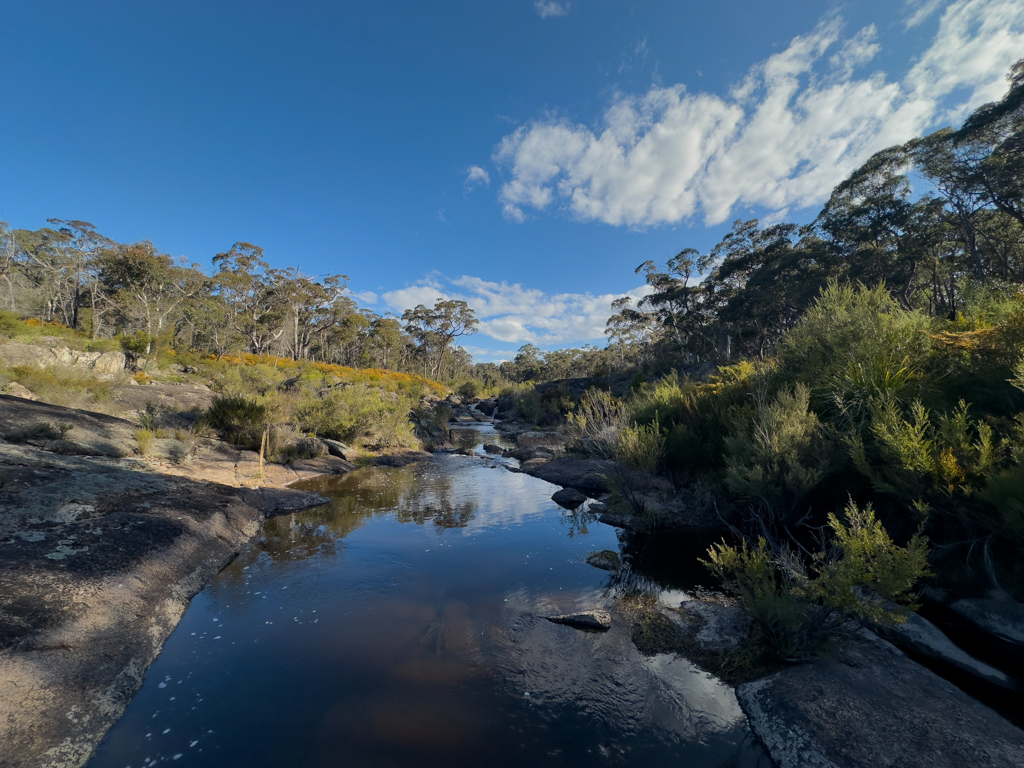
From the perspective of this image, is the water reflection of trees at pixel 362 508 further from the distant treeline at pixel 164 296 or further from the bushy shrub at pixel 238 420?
the distant treeline at pixel 164 296

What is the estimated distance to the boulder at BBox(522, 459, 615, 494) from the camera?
13266 mm

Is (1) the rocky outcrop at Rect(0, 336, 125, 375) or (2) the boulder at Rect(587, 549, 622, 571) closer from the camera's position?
(2) the boulder at Rect(587, 549, 622, 571)

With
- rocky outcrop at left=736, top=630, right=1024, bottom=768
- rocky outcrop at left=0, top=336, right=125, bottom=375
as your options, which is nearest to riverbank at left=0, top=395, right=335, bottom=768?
rocky outcrop at left=736, top=630, right=1024, bottom=768

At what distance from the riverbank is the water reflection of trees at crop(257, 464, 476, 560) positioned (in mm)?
686

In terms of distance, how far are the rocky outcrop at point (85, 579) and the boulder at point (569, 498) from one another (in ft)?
25.6

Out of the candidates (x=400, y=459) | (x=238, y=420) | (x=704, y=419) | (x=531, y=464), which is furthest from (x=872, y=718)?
(x=238, y=420)

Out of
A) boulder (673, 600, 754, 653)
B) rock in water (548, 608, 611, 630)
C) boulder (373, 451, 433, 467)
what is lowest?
rock in water (548, 608, 611, 630)

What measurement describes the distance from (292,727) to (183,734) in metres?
0.98

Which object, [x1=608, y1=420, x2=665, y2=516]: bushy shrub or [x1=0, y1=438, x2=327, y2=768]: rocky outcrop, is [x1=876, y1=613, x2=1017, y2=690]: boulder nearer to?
[x1=608, y1=420, x2=665, y2=516]: bushy shrub

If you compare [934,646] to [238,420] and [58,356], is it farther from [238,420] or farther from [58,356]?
[58,356]

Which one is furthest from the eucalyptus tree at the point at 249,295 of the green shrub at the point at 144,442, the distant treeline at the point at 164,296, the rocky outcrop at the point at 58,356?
the green shrub at the point at 144,442

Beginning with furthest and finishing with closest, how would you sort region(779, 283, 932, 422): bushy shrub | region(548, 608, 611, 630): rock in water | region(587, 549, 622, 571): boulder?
region(587, 549, 622, 571): boulder → region(779, 283, 932, 422): bushy shrub → region(548, 608, 611, 630): rock in water

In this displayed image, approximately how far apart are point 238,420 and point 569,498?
12501mm

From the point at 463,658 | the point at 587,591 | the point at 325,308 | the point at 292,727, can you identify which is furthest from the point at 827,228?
the point at 325,308
